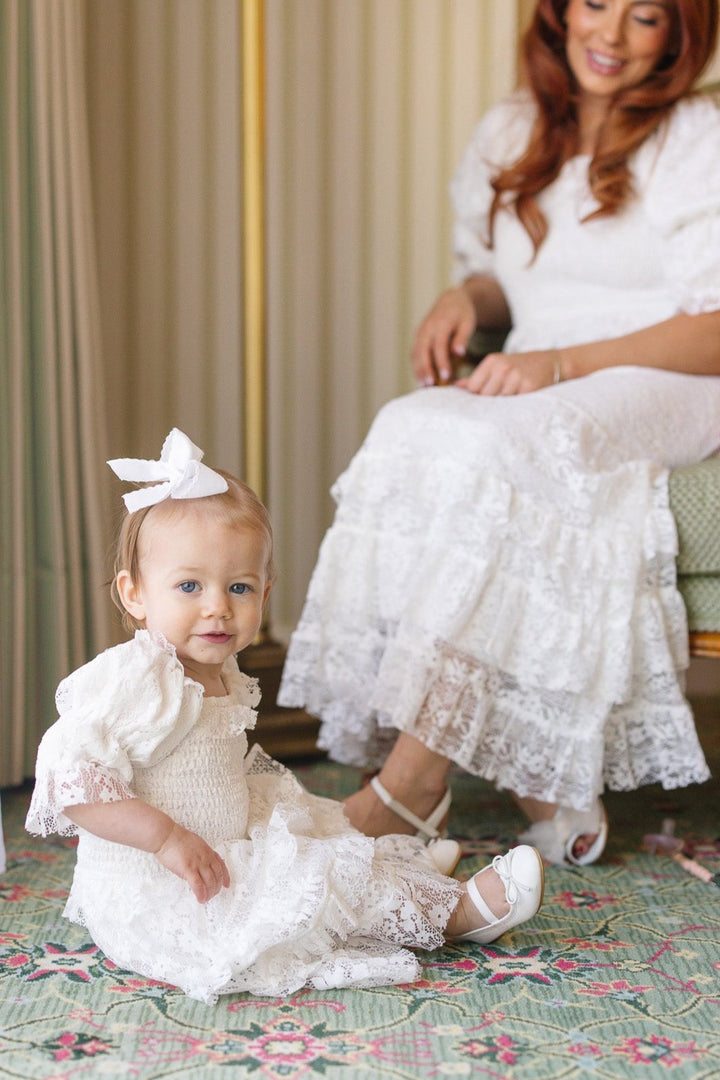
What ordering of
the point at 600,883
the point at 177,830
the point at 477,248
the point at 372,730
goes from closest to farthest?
the point at 177,830
the point at 600,883
the point at 372,730
the point at 477,248

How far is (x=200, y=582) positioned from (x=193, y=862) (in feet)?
0.93

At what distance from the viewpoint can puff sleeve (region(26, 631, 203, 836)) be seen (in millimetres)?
1207

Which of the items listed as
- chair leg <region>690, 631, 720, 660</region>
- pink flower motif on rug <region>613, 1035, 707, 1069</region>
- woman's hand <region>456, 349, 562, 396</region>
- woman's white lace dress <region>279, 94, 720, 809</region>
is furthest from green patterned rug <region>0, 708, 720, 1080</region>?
woman's hand <region>456, 349, 562, 396</region>

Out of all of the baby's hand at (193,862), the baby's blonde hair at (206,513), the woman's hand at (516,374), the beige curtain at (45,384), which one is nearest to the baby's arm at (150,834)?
the baby's hand at (193,862)

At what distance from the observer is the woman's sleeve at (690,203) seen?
188 cm

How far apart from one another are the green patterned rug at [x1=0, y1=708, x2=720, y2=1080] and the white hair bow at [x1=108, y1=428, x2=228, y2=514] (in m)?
0.49

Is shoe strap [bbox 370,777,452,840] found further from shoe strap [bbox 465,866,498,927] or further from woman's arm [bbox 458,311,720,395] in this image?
woman's arm [bbox 458,311,720,395]

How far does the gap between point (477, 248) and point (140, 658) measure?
4.06 feet

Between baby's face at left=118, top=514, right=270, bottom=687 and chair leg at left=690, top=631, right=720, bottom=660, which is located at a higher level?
baby's face at left=118, top=514, right=270, bottom=687

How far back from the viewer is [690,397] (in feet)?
6.01

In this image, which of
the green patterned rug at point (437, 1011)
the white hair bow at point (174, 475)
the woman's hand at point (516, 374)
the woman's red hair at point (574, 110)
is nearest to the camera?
the green patterned rug at point (437, 1011)

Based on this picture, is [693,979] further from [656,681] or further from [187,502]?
[187,502]

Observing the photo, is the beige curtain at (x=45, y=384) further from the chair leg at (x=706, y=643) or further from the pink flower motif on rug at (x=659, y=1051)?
the pink flower motif on rug at (x=659, y=1051)

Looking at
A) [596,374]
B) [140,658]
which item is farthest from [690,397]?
[140,658]
